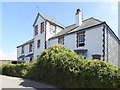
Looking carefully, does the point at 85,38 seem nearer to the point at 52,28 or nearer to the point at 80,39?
the point at 80,39

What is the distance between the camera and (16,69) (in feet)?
37.4

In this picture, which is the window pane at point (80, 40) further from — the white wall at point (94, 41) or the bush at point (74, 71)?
the bush at point (74, 71)

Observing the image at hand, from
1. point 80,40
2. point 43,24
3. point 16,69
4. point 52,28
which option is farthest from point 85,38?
point 16,69

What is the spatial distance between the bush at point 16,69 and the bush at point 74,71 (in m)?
3.37

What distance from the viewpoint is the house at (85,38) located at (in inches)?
411

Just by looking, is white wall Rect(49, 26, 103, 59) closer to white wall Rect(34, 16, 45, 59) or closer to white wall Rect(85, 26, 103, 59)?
white wall Rect(85, 26, 103, 59)

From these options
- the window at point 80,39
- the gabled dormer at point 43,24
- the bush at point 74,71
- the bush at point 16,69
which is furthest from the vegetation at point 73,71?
the gabled dormer at point 43,24

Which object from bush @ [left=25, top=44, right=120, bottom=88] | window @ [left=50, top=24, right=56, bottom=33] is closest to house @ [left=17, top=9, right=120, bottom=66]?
window @ [left=50, top=24, right=56, bottom=33]

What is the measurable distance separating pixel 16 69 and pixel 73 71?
8.67 metres

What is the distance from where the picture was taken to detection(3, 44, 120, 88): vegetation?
15.3 feet

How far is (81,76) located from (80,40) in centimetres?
778

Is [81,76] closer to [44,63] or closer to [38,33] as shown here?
[44,63]

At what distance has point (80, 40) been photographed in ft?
41.1

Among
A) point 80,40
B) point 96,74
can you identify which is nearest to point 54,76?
point 96,74
